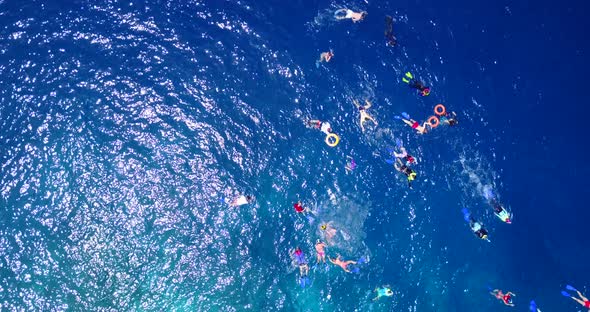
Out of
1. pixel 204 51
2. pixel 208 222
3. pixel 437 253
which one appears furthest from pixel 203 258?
pixel 437 253

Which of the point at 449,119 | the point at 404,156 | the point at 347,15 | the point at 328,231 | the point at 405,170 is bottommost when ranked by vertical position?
the point at 328,231

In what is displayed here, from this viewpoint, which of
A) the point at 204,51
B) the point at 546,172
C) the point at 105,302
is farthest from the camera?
the point at 546,172

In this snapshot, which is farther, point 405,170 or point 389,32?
point 389,32

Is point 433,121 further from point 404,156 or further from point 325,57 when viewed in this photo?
point 325,57

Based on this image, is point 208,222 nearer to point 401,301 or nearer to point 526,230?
point 401,301

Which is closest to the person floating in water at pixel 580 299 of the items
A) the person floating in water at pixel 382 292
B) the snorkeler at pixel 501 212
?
the snorkeler at pixel 501 212

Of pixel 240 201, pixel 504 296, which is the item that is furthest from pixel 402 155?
pixel 504 296
